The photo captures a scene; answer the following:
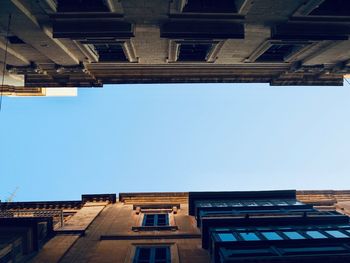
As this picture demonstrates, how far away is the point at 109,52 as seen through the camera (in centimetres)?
2053

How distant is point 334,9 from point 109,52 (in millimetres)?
11928

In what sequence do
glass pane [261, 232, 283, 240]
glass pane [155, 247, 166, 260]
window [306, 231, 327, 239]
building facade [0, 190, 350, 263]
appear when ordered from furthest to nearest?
glass pane [155, 247, 166, 260], window [306, 231, 327, 239], glass pane [261, 232, 283, 240], building facade [0, 190, 350, 263]

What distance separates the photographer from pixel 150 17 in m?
16.2

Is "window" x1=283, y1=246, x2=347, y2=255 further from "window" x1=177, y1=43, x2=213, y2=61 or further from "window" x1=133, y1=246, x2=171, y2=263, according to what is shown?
"window" x1=177, y1=43, x2=213, y2=61

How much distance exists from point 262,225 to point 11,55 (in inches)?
644

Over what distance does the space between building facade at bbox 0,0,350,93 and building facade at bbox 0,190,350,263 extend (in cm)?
892

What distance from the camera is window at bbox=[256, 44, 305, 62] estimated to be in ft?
63.9

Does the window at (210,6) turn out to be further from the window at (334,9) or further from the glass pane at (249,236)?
the glass pane at (249,236)

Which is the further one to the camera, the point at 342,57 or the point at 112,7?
the point at 342,57

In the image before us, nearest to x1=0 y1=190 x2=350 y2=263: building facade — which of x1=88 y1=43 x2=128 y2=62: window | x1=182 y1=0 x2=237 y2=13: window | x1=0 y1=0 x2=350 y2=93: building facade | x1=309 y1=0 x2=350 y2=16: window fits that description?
x1=0 y1=0 x2=350 y2=93: building facade

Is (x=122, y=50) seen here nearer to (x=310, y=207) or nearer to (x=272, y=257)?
(x=272, y=257)

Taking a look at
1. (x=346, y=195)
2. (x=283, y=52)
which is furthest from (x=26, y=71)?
(x=346, y=195)

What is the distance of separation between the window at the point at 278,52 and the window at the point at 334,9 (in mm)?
2738

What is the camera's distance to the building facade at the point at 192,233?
15.5 metres
